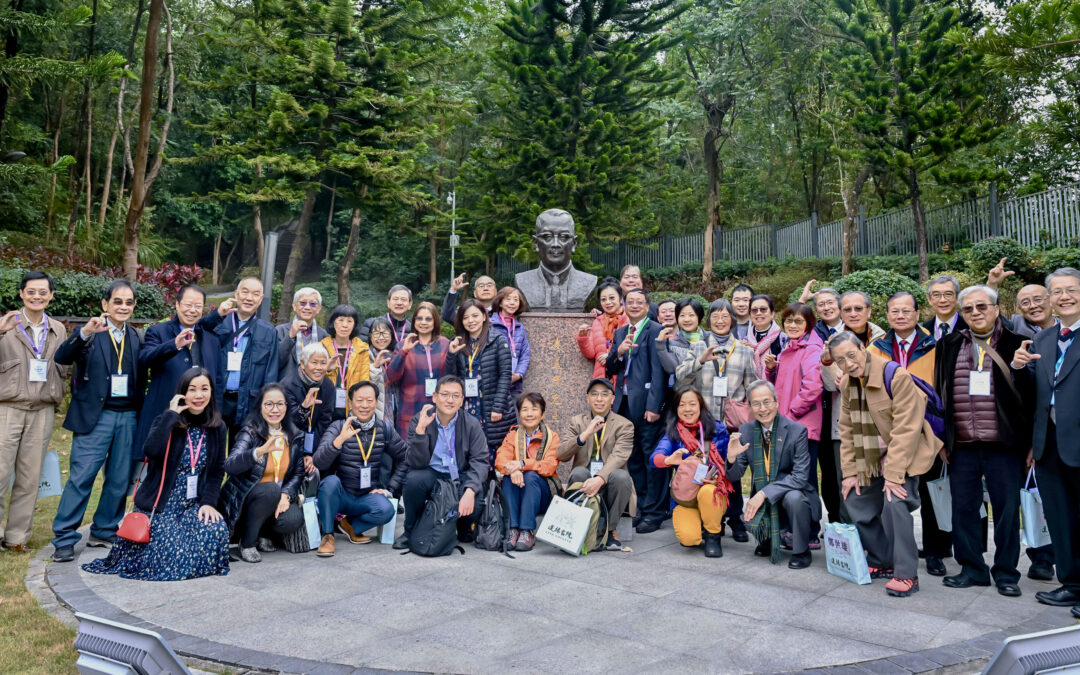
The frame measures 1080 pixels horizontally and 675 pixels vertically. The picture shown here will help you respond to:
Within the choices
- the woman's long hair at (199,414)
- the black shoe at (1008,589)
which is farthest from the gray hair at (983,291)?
the woman's long hair at (199,414)

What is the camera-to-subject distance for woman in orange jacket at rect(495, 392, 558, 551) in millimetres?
4934

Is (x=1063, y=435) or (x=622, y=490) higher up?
(x=1063, y=435)

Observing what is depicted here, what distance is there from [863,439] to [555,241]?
314 centimetres

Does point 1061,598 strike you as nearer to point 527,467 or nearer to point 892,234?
point 527,467

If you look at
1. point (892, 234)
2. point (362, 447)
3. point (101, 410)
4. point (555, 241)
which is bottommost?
point (362, 447)

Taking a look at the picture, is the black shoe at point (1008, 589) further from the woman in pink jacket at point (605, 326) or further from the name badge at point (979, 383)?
the woman in pink jacket at point (605, 326)

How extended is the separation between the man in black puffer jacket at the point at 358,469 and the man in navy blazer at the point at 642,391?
1594 mm

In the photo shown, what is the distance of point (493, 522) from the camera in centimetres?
497

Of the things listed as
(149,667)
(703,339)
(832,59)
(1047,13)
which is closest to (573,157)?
(832,59)

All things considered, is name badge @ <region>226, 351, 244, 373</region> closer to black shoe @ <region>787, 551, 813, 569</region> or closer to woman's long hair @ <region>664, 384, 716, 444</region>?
woman's long hair @ <region>664, 384, 716, 444</region>

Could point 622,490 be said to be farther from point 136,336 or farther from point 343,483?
point 136,336

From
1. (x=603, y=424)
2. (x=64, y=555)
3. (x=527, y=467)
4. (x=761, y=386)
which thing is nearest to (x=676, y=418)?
(x=603, y=424)

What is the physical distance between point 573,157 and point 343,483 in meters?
12.9

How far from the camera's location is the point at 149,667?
7.29 feet
